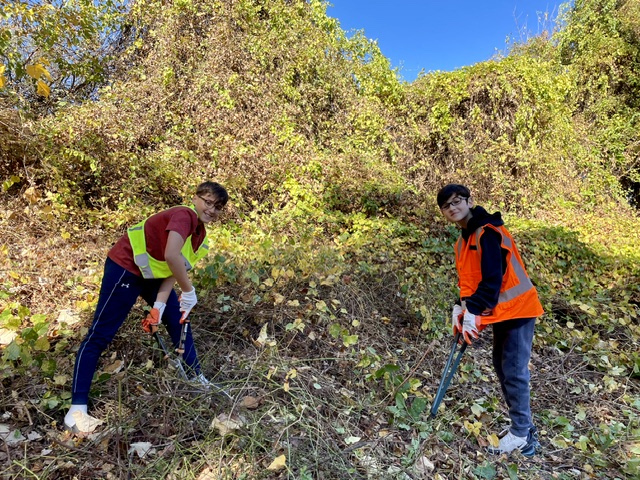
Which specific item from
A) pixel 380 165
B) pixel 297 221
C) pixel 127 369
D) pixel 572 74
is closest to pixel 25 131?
pixel 297 221

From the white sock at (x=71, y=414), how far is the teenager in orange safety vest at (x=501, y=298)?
2.01 meters

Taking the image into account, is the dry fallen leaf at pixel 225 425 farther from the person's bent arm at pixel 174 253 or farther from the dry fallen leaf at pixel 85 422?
the person's bent arm at pixel 174 253

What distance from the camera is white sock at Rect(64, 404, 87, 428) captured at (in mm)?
2002

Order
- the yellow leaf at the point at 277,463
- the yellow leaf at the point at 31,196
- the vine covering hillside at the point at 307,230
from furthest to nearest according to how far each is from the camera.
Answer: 1. the yellow leaf at the point at 31,196
2. the vine covering hillside at the point at 307,230
3. the yellow leaf at the point at 277,463

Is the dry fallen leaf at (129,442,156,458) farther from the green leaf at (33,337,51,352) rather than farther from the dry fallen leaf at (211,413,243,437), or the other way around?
the green leaf at (33,337,51,352)

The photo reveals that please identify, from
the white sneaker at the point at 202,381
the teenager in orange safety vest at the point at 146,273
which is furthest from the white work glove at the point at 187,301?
the white sneaker at the point at 202,381

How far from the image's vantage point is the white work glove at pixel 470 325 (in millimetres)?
2227

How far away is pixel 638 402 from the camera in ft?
9.57

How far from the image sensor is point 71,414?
2027mm

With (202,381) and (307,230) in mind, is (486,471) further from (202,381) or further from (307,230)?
(307,230)

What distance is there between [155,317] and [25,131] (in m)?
3.88

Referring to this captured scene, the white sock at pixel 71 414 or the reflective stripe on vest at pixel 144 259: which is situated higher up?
the reflective stripe on vest at pixel 144 259

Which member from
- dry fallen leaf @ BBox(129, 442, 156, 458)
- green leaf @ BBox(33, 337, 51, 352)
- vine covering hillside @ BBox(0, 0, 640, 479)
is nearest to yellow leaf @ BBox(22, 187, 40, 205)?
vine covering hillside @ BBox(0, 0, 640, 479)

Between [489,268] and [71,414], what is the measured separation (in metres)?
2.22
